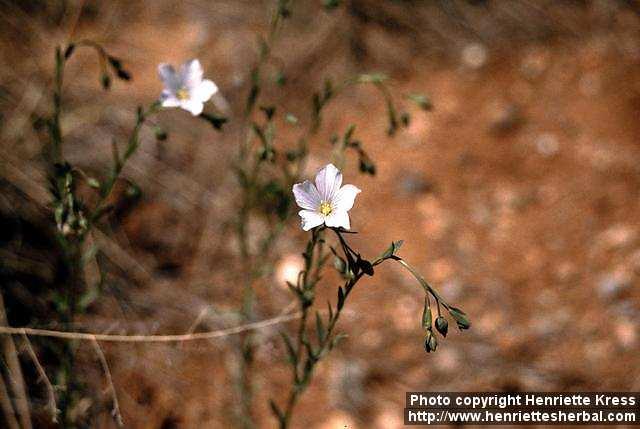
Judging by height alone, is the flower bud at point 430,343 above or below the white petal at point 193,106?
below

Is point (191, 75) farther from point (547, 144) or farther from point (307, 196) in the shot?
point (547, 144)

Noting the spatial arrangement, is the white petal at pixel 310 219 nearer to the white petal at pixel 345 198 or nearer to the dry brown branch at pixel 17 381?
the white petal at pixel 345 198

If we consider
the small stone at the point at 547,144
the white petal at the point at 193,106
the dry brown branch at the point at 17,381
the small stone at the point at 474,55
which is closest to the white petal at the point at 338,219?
the white petal at the point at 193,106

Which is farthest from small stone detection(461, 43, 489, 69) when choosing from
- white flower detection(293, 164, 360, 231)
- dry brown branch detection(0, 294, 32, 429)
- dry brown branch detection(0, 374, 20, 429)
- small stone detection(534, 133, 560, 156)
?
dry brown branch detection(0, 374, 20, 429)

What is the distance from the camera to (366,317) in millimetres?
3244

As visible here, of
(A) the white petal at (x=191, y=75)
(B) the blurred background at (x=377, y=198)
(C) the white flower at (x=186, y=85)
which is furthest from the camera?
(B) the blurred background at (x=377, y=198)

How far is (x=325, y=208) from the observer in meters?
2.01

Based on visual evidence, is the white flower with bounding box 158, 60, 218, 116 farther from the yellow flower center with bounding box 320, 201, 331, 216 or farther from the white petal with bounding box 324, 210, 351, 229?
the white petal with bounding box 324, 210, 351, 229

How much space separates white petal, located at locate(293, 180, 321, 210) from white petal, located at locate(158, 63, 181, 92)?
78 cm

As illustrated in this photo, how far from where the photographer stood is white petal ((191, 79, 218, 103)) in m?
2.40

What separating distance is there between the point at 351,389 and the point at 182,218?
1.28m

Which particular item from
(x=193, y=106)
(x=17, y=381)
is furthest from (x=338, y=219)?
(x=17, y=381)

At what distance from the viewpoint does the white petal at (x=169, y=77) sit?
2443 millimetres

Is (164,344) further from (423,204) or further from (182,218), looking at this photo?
(423,204)
